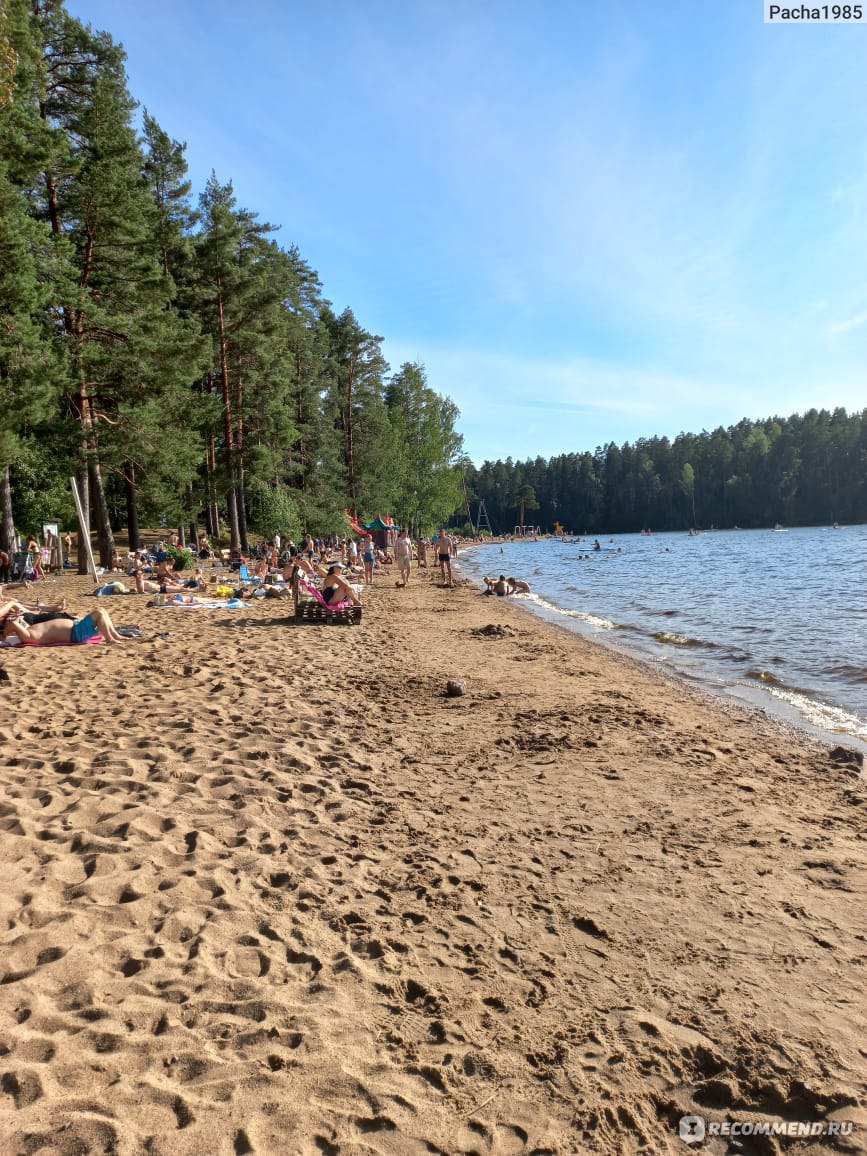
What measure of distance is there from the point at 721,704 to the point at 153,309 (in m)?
21.2

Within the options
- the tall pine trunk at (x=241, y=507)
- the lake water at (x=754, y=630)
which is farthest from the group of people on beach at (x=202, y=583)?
the lake water at (x=754, y=630)

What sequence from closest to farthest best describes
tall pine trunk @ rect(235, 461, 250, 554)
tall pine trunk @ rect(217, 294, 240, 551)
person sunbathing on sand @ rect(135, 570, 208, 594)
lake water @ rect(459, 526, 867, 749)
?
lake water @ rect(459, 526, 867, 749) < person sunbathing on sand @ rect(135, 570, 208, 594) < tall pine trunk @ rect(217, 294, 240, 551) < tall pine trunk @ rect(235, 461, 250, 554)

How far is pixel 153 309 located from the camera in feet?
70.2

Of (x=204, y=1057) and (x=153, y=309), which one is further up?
(x=153, y=309)

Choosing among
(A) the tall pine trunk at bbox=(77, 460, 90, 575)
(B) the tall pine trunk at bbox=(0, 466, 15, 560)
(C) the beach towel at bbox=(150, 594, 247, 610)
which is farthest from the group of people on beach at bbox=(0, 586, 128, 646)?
(B) the tall pine trunk at bbox=(0, 466, 15, 560)

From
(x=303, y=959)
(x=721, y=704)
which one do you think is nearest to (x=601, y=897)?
(x=303, y=959)

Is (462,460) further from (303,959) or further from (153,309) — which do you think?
(303,959)

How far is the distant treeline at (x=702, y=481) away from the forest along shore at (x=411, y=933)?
132044 mm

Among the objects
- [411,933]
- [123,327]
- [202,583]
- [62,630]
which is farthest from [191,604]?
[411,933]

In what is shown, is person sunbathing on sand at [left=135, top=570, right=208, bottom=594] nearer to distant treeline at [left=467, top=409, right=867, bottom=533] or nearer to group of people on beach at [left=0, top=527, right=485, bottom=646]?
group of people on beach at [left=0, top=527, right=485, bottom=646]

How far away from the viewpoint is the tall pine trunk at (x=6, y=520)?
57.0ft

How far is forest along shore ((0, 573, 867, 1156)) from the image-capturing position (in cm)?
219

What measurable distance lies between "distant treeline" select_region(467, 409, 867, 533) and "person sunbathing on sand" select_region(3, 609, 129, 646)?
5210 inches

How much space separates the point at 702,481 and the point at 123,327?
133 meters
